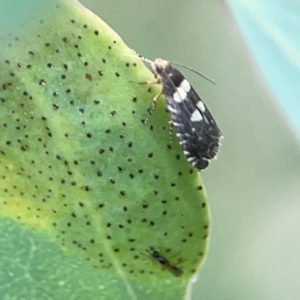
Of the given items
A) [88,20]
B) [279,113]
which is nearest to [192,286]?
[279,113]

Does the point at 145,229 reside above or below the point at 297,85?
below

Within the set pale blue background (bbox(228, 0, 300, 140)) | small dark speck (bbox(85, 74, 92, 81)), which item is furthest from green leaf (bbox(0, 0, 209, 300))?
pale blue background (bbox(228, 0, 300, 140))

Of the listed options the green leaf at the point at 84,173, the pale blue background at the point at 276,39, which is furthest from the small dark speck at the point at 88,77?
the pale blue background at the point at 276,39

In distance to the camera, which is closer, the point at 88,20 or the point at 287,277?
the point at 88,20

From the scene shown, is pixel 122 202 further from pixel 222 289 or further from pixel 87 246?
pixel 222 289
